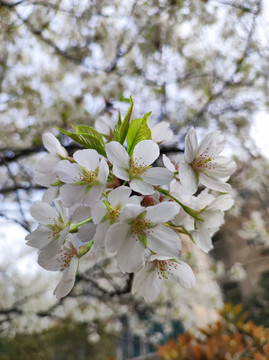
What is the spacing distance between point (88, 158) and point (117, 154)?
0.06 meters

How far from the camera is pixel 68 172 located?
0.55 m

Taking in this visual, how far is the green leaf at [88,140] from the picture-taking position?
1.82 feet

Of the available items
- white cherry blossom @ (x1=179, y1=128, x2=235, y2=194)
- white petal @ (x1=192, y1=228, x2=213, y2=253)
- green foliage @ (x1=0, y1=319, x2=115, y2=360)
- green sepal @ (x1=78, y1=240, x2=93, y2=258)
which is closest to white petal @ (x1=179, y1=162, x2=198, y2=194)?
white cherry blossom @ (x1=179, y1=128, x2=235, y2=194)

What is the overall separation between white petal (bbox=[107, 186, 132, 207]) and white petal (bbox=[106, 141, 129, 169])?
55 mm

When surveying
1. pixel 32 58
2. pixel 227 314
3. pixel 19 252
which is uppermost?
→ pixel 32 58

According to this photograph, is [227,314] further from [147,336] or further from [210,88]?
[210,88]

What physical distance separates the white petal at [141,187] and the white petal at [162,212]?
0.03m

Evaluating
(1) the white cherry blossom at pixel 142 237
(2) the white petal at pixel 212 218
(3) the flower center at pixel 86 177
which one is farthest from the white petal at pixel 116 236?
(2) the white petal at pixel 212 218

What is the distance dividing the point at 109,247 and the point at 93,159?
6.5 inches

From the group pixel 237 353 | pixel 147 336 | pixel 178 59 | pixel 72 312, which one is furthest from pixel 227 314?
pixel 178 59

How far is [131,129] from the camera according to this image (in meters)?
0.58

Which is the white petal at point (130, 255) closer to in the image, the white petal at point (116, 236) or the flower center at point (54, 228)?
the white petal at point (116, 236)

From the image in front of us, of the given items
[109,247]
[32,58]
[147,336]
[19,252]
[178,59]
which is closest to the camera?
[109,247]

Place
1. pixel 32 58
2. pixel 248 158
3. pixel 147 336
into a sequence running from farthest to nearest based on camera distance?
pixel 147 336 → pixel 248 158 → pixel 32 58
